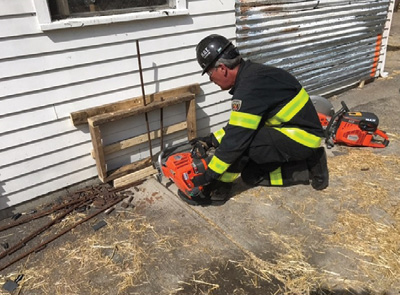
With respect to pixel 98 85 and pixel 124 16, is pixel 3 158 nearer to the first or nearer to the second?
pixel 98 85

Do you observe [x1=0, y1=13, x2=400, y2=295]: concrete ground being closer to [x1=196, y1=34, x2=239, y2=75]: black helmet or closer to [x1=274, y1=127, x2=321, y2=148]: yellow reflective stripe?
[x1=274, y1=127, x2=321, y2=148]: yellow reflective stripe

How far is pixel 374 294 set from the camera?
103 inches

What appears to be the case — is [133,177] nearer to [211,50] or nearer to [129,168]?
[129,168]

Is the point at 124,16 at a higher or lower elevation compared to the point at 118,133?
higher

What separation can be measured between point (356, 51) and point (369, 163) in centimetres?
364

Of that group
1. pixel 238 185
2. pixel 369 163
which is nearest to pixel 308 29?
pixel 369 163

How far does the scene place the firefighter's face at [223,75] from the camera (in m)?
3.22

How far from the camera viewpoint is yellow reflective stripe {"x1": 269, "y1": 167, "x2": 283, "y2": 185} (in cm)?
395

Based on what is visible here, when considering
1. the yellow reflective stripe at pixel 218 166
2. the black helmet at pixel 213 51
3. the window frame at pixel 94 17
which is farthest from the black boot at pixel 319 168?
the window frame at pixel 94 17

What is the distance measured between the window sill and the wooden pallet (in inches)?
35.7

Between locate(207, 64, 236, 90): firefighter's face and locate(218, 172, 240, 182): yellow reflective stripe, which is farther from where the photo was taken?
locate(218, 172, 240, 182): yellow reflective stripe

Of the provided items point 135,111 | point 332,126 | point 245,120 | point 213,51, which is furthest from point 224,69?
point 332,126

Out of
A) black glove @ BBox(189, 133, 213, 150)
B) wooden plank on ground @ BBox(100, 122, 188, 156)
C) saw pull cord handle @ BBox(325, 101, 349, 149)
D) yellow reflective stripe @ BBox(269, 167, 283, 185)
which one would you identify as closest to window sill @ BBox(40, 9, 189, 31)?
wooden plank on ground @ BBox(100, 122, 188, 156)

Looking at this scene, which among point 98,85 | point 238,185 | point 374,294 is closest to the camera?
point 374,294
